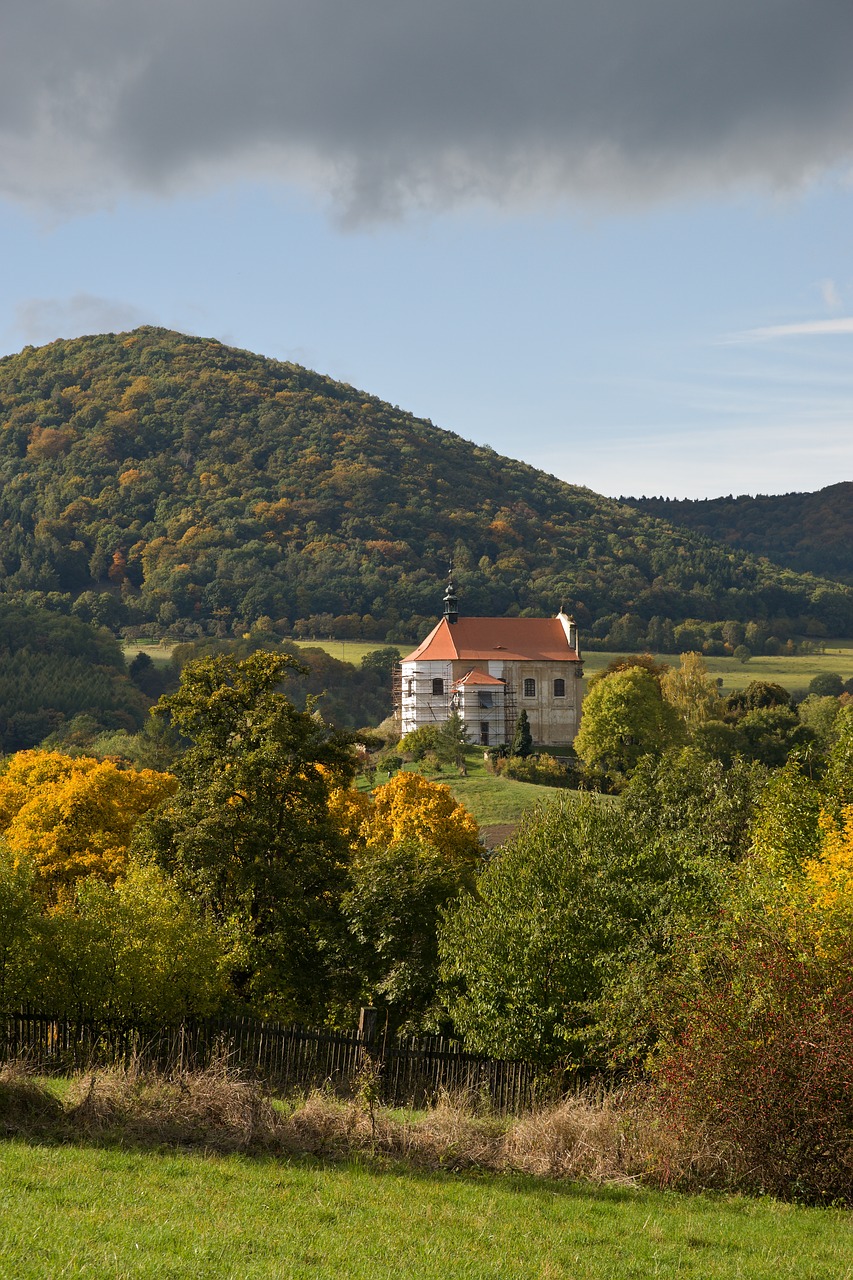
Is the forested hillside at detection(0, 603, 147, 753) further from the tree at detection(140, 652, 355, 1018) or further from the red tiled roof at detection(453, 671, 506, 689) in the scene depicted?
the tree at detection(140, 652, 355, 1018)

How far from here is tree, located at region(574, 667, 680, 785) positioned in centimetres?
8831

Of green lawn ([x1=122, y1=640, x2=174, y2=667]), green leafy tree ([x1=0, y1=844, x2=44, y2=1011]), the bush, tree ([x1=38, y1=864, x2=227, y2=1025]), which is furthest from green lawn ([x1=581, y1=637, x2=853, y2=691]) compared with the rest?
green leafy tree ([x1=0, y1=844, x2=44, y2=1011])

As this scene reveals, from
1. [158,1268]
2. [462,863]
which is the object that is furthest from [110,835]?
[158,1268]

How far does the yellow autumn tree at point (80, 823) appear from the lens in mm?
40750

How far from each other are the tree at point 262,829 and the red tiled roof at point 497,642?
256ft

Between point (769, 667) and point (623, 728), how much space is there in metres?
78.1

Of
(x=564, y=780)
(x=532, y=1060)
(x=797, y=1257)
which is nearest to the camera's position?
(x=797, y=1257)

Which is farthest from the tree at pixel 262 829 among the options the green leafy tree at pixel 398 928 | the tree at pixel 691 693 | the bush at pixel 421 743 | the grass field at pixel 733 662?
the grass field at pixel 733 662

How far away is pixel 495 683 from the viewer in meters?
108

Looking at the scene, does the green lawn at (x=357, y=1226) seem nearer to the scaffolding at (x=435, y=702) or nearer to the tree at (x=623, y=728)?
the tree at (x=623, y=728)

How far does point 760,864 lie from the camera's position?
28.9 meters

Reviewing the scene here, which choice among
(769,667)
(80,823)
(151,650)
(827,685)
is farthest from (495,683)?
(151,650)

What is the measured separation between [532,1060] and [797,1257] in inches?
398

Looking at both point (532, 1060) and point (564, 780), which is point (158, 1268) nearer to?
point (532, 1060)
